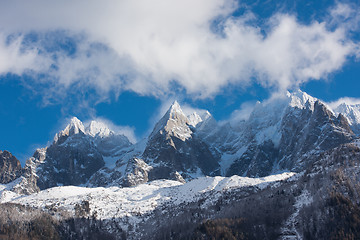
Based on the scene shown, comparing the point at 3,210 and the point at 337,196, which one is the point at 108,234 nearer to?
the point at 3,210

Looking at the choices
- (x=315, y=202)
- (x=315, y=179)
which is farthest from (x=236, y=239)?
(x=315, y=179)

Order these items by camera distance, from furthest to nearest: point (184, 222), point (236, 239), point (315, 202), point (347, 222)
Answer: point (184, 222)
point (315, 202)
point (236, 239)
point (347, 222)

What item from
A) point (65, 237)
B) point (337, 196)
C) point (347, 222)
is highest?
point (65, 237)

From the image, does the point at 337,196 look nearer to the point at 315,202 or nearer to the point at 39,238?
the point at 315,202

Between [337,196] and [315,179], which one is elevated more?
[315,179]

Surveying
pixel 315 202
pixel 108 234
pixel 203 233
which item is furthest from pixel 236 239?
pixel 108 234

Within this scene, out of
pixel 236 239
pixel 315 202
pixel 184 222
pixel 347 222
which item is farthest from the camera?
pixel 184 222

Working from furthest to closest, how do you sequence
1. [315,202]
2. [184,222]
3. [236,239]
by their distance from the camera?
1. [184,222]
2. [315,202]
3. [236,239]

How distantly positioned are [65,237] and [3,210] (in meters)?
37.2

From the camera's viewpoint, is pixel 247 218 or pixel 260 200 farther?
pixel 260 200

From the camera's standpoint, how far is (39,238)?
171 meters

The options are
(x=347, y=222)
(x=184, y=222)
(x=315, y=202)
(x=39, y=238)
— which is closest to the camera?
(x=347, y=222)

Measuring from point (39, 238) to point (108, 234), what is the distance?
34640 mm

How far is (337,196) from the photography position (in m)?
142
